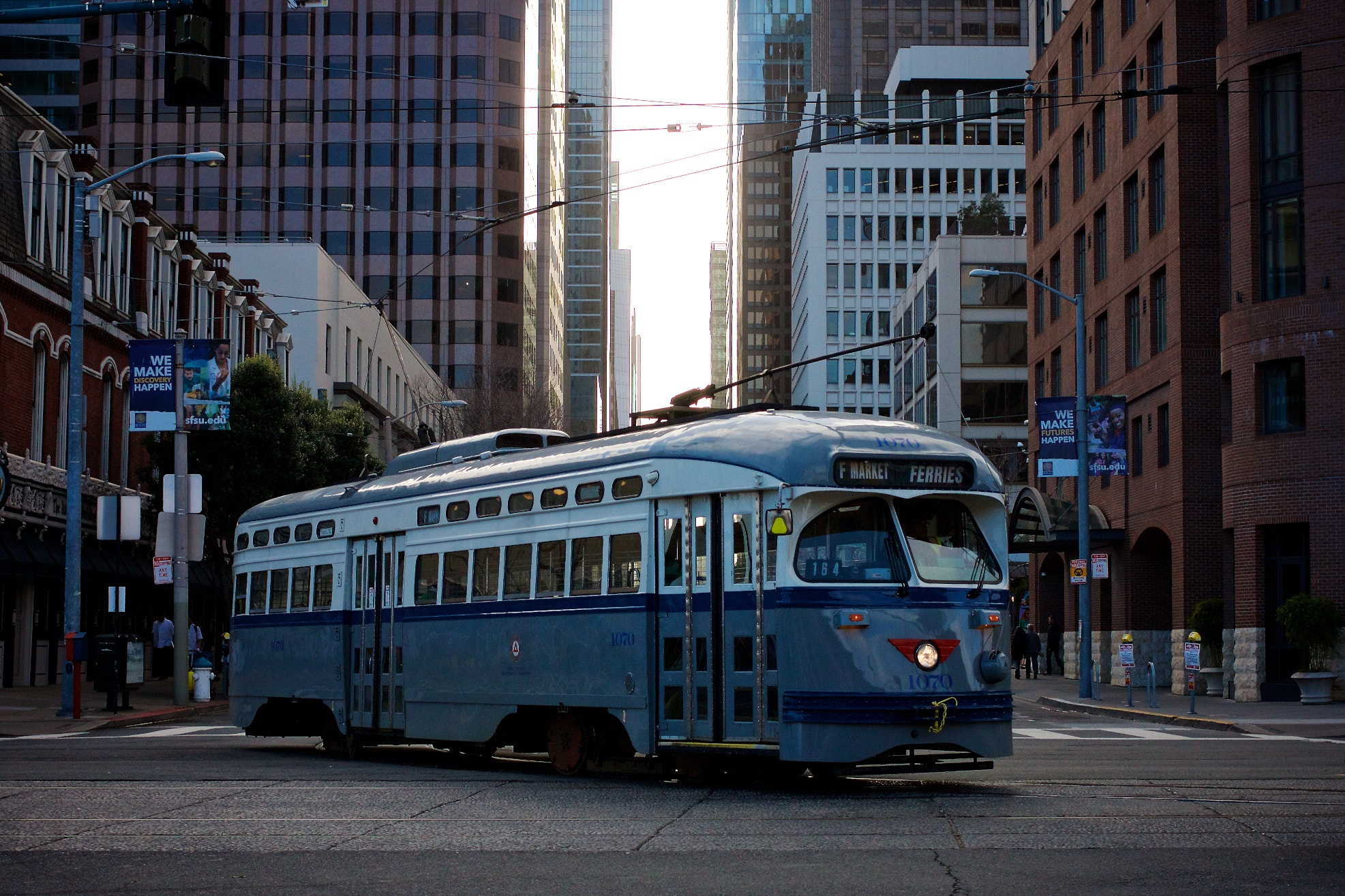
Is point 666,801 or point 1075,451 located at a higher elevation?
point 1075,451

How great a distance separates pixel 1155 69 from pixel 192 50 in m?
31.1

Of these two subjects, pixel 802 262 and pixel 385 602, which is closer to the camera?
pixel 385 602

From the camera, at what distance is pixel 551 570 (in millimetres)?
15875

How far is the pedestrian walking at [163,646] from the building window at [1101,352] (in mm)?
26753

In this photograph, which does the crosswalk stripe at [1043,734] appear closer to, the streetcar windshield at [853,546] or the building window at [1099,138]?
the streetcar windshield at [853,546]

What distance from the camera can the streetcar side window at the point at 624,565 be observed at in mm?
14734

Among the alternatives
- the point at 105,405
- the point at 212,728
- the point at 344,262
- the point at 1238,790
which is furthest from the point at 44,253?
the point at 344,262

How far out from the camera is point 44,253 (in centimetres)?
3744

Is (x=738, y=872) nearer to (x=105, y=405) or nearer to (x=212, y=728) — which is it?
(x=212, y=728)

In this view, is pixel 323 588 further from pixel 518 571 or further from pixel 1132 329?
pixel 1132 329

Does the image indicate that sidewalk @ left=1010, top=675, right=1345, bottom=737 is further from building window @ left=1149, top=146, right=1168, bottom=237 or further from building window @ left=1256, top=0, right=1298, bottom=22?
building window @ left=1256, top=0, right=1298, bottom=22

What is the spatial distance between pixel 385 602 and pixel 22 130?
77.3 feet

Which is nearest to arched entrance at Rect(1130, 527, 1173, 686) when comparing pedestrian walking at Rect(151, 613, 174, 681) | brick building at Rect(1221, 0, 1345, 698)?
brick building at Rect(1221, 0, 1345, 698)

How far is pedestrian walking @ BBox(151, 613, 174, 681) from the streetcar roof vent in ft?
73.7
